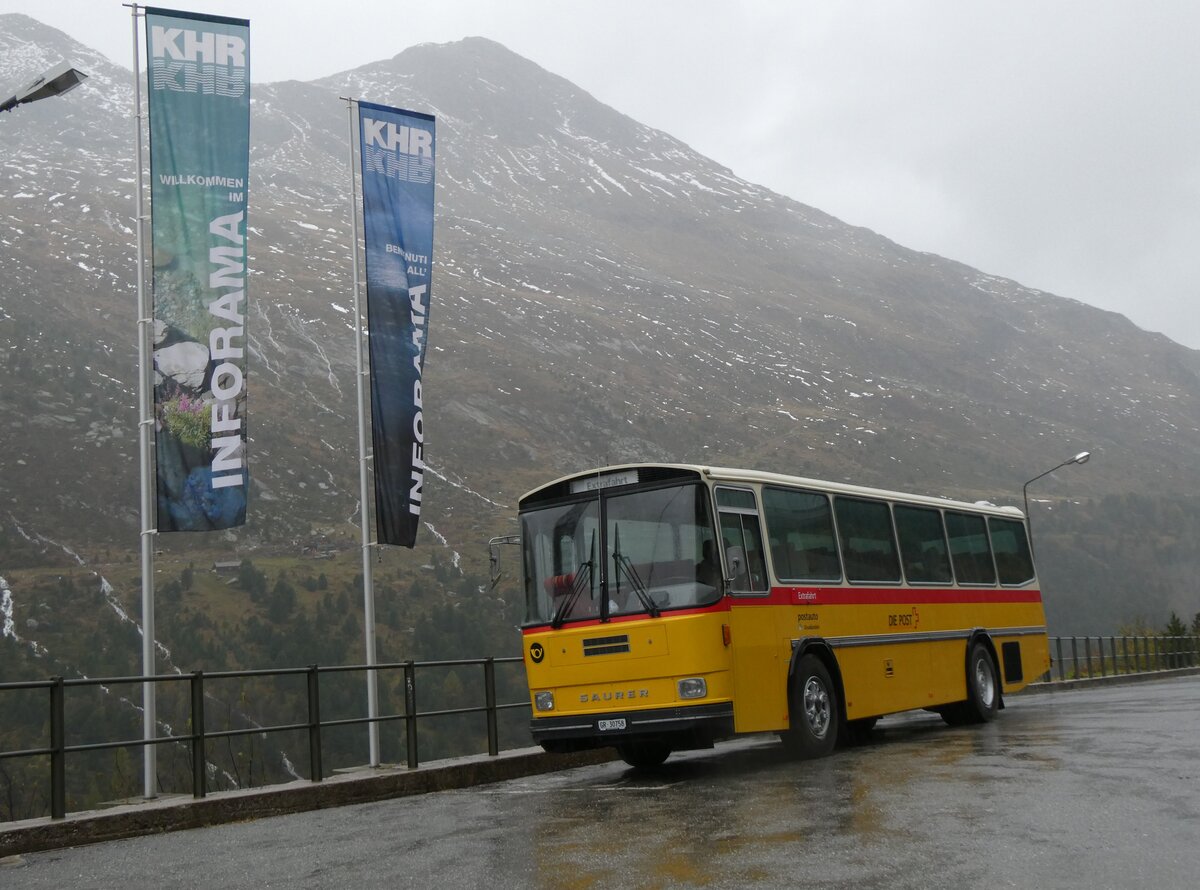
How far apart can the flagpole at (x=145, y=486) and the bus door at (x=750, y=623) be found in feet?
17.6

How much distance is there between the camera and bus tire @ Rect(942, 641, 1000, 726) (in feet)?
58.5

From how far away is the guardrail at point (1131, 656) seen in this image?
37.2m

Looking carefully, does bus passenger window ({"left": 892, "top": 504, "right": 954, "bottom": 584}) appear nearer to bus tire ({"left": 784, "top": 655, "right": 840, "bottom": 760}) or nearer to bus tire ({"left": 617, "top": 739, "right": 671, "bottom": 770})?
bus tire ({"left": 784, "top": 655, "right": 840, "bottom": 760})

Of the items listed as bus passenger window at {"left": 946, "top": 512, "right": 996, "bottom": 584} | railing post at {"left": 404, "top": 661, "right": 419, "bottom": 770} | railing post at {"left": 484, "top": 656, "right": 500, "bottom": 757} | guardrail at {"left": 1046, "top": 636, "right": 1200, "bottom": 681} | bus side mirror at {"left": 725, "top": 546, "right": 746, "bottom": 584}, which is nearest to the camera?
bus side mirror at {"left": 725, "top": 546, "right": 746, "bottom": 584}

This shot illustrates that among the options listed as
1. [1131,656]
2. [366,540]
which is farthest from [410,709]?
[1131,656]

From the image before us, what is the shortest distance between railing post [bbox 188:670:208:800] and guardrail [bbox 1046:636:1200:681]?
2646cm

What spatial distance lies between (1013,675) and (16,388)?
12198 cm

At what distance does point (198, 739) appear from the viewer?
464 inches

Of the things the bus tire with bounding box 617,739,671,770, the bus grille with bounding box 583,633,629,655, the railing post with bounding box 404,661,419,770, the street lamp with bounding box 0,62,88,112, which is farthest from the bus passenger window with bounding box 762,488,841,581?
the street lamp with bounding box 0,62,88,112

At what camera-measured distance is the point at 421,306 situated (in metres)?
16.6

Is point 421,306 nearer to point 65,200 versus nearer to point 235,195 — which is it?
point 235,195

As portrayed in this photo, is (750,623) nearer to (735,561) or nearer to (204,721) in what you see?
(735,561)

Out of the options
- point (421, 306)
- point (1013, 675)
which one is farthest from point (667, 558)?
point (1013, 675)

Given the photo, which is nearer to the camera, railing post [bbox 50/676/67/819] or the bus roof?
railing post [bbox 50/676/67/819]
